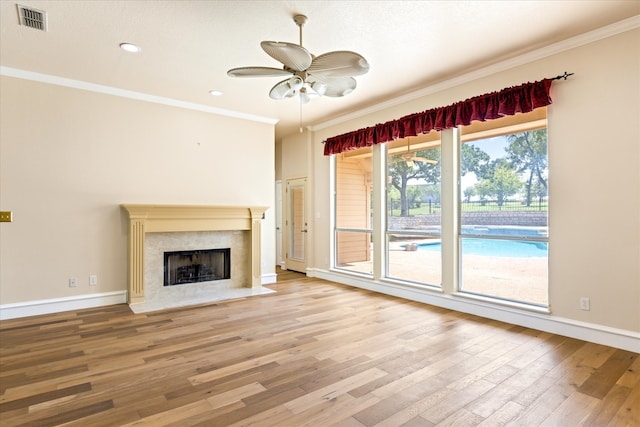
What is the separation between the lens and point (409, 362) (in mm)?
2871

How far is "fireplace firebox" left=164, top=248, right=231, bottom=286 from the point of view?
5305 millimetres

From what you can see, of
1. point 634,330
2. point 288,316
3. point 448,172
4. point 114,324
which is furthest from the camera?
point 448,172

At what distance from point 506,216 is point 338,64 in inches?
107

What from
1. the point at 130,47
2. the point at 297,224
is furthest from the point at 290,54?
the point at 297,224

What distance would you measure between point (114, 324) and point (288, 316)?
1.98 metres

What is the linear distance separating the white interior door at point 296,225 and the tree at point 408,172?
7.33ft

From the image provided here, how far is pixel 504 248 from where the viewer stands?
4078mm

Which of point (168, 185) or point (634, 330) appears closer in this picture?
point (634, 330)

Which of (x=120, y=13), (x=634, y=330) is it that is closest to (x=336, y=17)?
(x=120, y=13)

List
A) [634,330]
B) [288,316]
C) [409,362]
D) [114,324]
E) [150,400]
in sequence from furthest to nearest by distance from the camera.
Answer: [288,316] < [114,324] < [634,330] < [409,362] < [150,400]

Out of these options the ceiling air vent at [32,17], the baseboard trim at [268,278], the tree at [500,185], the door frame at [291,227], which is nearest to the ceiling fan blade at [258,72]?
the ceiling air vent at [32,17]

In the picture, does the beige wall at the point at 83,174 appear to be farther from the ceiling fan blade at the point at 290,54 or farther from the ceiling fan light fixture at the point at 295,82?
the ceiling fan blade at the point at 290,54

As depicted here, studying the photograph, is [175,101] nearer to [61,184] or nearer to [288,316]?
[61,184]

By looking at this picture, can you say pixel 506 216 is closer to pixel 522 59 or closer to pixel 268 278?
pixel 522 59
